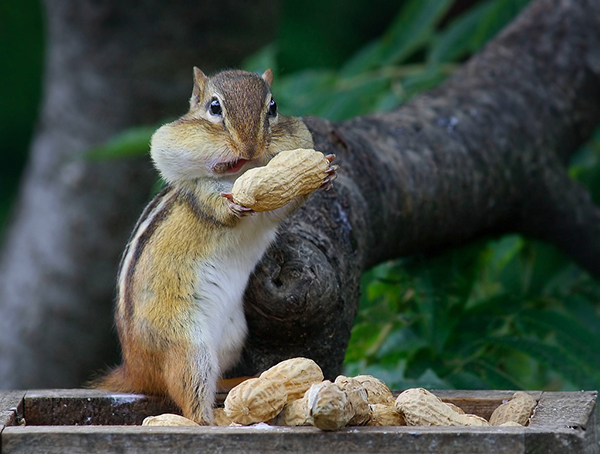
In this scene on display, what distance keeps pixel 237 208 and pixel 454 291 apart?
3.56 ft

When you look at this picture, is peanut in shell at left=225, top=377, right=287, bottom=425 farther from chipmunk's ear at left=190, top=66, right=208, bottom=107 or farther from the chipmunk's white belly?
chipmunk's ear at left=190, top=66, right=208, bottom=107

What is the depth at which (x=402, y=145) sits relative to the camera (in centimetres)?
244

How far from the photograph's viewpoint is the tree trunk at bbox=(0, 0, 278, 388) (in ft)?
13.4

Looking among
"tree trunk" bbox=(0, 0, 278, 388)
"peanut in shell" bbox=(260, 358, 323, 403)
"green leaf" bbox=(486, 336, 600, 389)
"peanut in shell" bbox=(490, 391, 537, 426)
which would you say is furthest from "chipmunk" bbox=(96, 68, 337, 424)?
"tree trunk" bbox=(0, 0, 278, 388)

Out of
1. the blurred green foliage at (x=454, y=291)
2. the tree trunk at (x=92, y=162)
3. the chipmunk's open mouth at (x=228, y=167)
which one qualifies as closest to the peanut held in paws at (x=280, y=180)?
the chipmunk's open mouth at (x=228, y=167)

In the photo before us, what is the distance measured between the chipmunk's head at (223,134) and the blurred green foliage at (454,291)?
2.35 feet

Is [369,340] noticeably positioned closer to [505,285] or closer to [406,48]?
[505,285]

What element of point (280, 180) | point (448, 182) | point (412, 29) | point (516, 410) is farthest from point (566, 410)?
point (412, 29)

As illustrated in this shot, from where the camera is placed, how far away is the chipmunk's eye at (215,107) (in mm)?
1736

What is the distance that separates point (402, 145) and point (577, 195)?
2.50 feet

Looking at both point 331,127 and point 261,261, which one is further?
point 331,127

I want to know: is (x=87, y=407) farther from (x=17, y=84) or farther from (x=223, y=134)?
(x=17, y=84)

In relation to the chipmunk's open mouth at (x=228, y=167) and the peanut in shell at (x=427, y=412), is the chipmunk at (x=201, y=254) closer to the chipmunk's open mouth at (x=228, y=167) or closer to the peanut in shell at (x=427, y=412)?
the chipmunk's open mouth at (x=228, y=167)

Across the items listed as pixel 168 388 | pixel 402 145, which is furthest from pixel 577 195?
pixel 168 388
